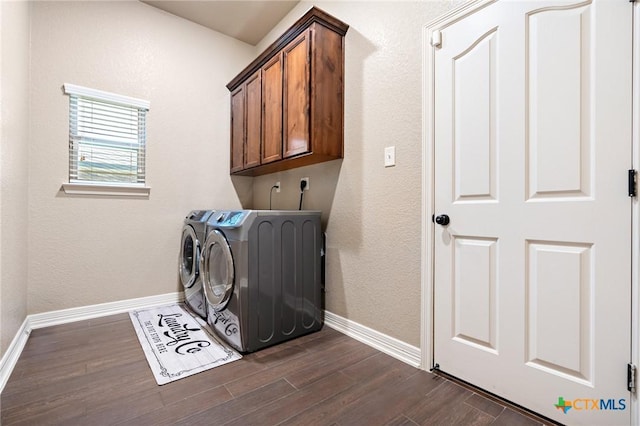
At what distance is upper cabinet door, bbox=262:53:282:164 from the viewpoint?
2.36 metres

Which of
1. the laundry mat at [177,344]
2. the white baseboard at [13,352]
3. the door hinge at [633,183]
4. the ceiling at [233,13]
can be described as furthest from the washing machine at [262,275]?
the ceiling at [233,13]

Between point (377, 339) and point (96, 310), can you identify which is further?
point (96, 310)

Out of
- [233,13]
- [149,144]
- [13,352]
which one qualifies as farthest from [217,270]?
[233,13]

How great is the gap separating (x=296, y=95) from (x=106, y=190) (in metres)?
1.90

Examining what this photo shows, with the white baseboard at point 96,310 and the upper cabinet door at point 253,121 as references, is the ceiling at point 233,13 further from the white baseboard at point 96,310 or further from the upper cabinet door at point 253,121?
the white baseboard at point 96,310

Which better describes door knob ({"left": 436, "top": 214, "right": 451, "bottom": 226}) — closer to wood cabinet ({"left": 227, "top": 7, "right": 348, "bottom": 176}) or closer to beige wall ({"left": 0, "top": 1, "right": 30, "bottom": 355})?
wood cabinet ({"left": 227, "top": 7, "right": 348, "bottom": 176})

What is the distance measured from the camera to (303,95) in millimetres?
2074

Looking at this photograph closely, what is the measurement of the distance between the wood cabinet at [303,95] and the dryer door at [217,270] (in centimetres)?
84

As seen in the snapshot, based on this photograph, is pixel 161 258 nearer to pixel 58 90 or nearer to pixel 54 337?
pixel 54 337

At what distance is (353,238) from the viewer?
2105 mm

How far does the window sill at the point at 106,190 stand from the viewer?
7.80 ft

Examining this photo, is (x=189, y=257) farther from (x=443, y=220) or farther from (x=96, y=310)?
(x=443, y=220)

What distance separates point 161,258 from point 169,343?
1.11 metres

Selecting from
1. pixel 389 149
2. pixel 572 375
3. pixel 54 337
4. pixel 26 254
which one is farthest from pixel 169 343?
pixel 572 375
